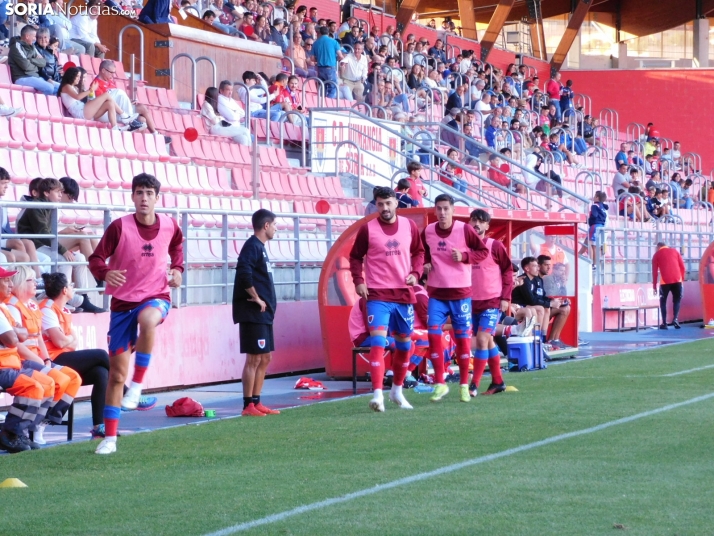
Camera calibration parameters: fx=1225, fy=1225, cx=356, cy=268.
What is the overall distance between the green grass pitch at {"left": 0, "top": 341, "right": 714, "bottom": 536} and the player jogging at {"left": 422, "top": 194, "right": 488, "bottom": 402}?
52cm

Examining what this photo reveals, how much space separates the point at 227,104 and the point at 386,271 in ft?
32.6

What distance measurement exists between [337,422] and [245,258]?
1837mm

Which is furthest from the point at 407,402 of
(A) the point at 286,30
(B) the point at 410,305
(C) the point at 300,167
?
(A) the point at 286,30

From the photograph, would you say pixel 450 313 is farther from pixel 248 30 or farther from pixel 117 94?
pixel 248 30

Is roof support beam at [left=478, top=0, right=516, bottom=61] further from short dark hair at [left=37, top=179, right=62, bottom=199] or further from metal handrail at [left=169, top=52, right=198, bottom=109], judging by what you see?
short dark hair at [left=37, top=179, right=62, bottom=199]

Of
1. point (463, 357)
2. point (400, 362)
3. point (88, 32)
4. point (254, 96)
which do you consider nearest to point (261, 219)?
point (400, 362)

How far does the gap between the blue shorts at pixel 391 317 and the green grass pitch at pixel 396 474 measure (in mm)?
751

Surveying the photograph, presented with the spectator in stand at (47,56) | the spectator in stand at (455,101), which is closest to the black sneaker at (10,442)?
the spectator in stand at (47,56)

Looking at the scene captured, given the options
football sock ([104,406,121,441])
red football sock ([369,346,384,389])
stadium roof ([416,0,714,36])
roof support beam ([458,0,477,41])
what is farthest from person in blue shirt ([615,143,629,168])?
football sock ([104,406,121,441])

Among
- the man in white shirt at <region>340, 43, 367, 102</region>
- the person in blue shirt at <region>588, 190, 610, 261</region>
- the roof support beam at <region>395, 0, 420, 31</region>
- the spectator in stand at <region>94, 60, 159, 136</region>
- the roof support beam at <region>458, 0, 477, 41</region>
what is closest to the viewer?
the spectator in stand at <region>94, 60, 159, 136</region>

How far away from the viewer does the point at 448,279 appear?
11.9 m

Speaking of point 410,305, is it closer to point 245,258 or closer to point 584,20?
point 245,258

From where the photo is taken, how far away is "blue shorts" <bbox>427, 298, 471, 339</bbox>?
11906mm

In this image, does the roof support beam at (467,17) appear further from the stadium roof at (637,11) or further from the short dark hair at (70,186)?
the short dark hair at (70,186)
